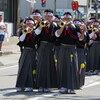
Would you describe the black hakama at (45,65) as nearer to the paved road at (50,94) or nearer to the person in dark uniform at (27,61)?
the person in dark uniform at (27,61)

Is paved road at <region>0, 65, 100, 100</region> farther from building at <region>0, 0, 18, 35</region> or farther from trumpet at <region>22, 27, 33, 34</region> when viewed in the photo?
building at <region>0, 0, 18, 35</region>

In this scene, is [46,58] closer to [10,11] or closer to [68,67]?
[68,67]

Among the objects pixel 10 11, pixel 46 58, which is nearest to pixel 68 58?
pixel 46 58

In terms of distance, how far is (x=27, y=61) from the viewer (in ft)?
32.4

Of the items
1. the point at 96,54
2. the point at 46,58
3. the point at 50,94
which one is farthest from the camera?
the point at 96,54

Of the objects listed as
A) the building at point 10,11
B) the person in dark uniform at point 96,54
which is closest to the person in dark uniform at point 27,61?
the person in dark uniform at point 96,54

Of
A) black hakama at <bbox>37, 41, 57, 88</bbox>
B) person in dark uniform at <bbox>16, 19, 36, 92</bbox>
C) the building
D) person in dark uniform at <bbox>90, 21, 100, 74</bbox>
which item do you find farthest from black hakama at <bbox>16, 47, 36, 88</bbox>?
the building

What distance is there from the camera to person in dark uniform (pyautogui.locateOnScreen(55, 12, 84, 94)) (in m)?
9.67

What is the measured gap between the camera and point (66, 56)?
979 centimetres

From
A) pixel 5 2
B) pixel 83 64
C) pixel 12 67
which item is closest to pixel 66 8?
pixel 5 2

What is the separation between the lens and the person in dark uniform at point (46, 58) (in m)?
9.72

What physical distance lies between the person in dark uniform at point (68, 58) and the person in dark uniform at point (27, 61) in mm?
673

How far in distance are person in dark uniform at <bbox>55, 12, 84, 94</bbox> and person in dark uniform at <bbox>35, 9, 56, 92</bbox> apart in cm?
21

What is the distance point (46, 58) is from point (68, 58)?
537 mm
